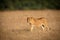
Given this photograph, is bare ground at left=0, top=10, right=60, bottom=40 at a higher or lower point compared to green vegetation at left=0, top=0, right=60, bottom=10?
lower

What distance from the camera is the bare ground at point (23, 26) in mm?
1864

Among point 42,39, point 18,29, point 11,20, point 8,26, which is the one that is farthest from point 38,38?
point 11,20

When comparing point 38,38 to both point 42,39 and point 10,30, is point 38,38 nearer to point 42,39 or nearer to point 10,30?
point 42,39

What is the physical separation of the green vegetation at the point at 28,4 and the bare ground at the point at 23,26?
7 centimetres

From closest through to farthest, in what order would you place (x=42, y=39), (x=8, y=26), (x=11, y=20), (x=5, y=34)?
(x=42, y=39) → (x=5, y=34) → (x=8, y=26) → (x=11, y=20)

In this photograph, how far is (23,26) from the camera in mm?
2135

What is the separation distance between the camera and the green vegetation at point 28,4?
240 centimetres

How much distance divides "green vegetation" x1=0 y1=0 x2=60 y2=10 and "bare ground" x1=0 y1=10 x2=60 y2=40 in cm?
7

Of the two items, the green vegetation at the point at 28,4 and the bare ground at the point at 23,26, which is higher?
the green vegetation at the point at 28,4

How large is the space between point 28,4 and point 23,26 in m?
0.43

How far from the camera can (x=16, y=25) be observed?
217cm

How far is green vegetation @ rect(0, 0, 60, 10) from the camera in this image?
2.40 m

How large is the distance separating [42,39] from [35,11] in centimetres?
76

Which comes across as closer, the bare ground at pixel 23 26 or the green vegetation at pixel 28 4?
the bare ground at pixel 23 26
